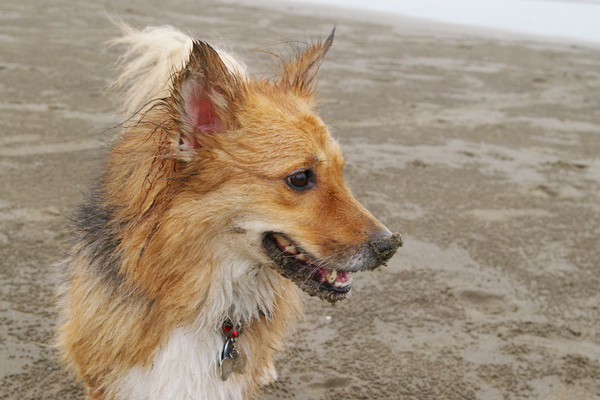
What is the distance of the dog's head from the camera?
87.0 inches

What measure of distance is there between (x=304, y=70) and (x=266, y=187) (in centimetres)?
82

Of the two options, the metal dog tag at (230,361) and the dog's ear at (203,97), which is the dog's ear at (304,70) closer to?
the dog's ear at (203,97)

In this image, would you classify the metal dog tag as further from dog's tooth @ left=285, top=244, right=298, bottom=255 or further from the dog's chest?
dog's tooth @ left=285, top=244, right=298, bottom=255

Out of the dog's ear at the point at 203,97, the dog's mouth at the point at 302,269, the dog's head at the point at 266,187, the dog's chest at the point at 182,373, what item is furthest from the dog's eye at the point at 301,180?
the dog's chest at the point at 182,373

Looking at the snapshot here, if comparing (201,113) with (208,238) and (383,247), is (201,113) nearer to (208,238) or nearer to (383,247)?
(208,238)

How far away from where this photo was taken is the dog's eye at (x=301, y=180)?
2.24 metres

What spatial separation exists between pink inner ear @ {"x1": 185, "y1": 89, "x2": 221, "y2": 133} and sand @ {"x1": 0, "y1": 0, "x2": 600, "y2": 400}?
63 cm

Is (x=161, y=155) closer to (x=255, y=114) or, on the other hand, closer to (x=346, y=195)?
(x=255, y=114)

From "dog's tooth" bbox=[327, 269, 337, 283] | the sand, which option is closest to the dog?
"dog's tooth" bbox=[327, 269, 337, 283]

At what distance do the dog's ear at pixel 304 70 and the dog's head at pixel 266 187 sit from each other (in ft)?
1.52

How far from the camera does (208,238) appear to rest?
88.7 inches

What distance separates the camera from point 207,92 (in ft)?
7.36

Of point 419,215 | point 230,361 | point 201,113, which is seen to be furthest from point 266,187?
point 419,215

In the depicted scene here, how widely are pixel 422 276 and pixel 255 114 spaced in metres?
2.24
